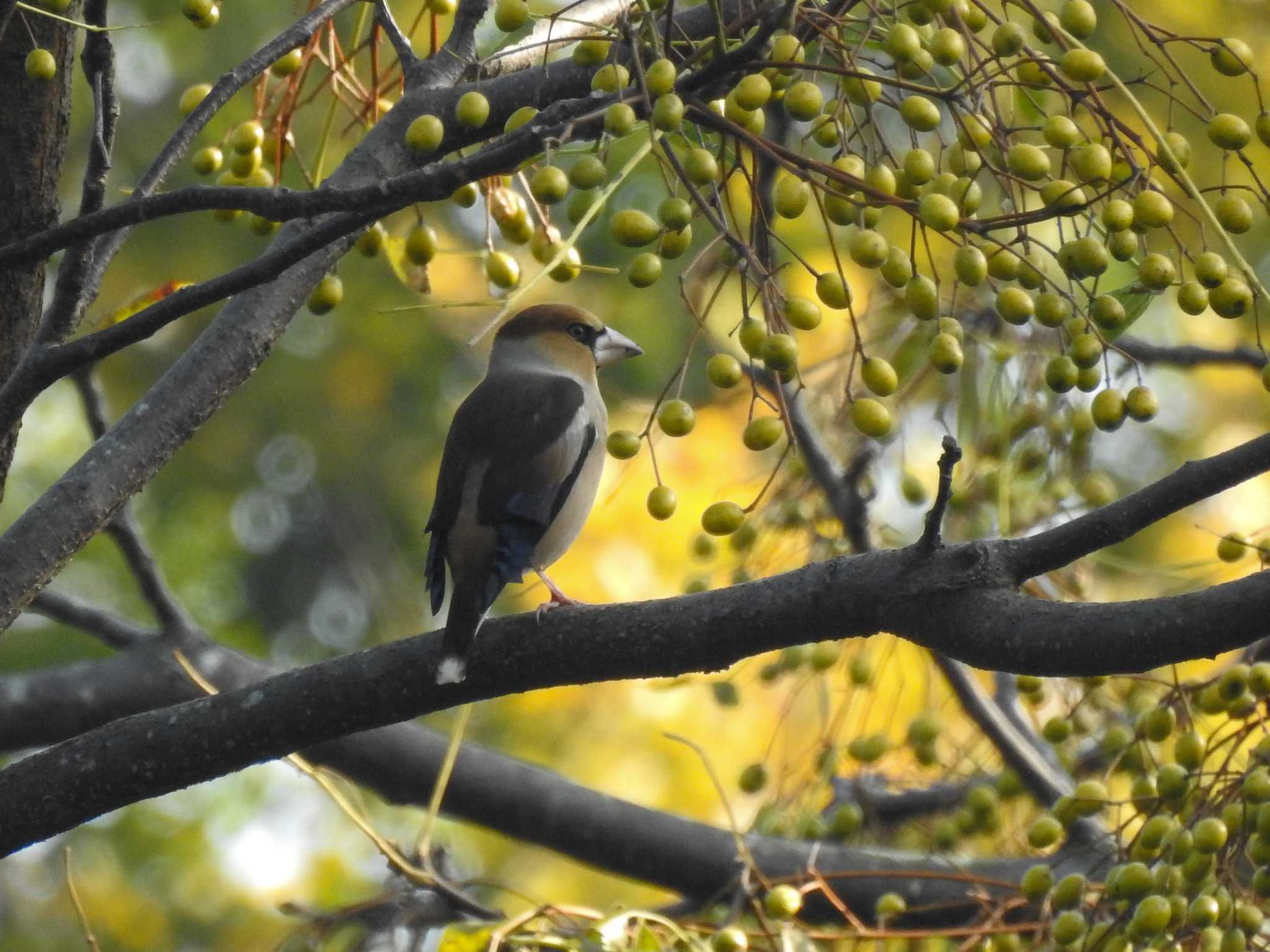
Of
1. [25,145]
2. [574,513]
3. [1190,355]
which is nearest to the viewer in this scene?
[25,145]

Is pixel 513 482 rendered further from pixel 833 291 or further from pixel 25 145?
pixel 833 291

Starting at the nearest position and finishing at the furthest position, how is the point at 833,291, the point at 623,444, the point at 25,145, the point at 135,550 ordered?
the point at 833,291 → the point at 623,444 → the point at 25,145 → the point at 135,550

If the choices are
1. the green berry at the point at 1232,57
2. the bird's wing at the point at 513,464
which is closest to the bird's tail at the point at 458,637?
the bird's wing at the point at 513,464

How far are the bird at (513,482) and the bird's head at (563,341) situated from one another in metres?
0.31

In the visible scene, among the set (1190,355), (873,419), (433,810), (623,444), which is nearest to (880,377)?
(873,419)

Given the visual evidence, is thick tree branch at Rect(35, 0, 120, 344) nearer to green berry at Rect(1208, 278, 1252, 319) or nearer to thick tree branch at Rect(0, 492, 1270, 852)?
thick tree branch at Rect(0, 492, 1270, 852)

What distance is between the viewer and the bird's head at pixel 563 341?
4.55 meters

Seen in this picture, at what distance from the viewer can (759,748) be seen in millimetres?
6703

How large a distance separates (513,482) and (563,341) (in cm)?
95

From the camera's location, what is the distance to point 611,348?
4.63m

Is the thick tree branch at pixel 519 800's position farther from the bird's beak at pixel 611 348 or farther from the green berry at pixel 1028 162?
the green berry at pixel 1028 162

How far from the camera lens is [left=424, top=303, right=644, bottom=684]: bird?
3613mm

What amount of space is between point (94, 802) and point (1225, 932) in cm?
180

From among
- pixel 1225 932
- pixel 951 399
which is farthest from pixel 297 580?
pixel 1225 932
